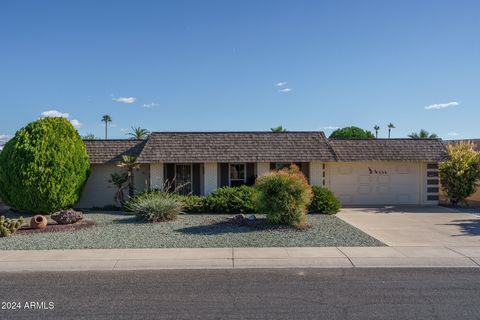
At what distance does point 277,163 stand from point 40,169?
10787mm

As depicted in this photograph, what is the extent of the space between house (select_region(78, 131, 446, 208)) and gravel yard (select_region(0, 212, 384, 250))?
17.6ft

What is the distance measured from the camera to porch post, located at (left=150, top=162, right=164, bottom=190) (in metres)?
19.6

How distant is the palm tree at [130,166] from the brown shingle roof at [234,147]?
36cm

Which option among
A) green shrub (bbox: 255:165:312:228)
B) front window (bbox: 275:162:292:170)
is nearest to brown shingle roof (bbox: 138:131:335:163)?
front window (bbox: 275:162:292:170)

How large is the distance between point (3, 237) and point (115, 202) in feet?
26.0

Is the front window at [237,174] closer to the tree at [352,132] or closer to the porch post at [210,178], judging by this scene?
the porch post at [210,178]

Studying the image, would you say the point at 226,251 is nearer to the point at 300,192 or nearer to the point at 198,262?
the point at 198,262

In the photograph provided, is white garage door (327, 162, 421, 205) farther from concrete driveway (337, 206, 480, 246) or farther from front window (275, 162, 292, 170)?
front window (275, 162, 292, 170)

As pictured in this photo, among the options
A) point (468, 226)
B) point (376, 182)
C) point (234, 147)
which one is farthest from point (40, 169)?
point (468, 226)

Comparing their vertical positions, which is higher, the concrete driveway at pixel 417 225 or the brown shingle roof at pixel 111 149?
the brown shingle roof at pixel 111 149

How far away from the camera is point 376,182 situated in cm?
2117

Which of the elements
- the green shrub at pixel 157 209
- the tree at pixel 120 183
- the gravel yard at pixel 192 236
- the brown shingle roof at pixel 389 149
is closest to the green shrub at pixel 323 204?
the gravel yard at pixel 192 236

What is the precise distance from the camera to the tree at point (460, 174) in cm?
2006

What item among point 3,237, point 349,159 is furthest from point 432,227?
point 3,237
